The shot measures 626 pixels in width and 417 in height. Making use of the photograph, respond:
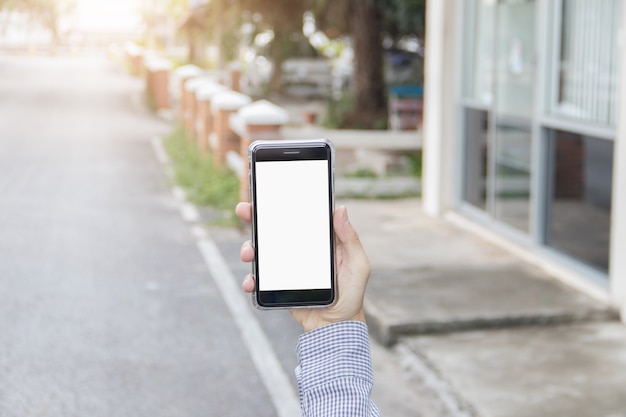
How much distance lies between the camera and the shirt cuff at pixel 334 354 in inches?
86.5

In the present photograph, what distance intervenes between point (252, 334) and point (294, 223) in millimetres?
5331

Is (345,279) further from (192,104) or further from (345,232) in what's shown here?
(192,104)

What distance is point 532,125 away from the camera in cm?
972

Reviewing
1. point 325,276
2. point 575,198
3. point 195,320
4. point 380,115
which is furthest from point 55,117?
point 325,276

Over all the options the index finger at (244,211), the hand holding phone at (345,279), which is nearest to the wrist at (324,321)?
the hand holding phone at (345,279)

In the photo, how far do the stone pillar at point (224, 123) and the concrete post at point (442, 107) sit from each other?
2.91 m

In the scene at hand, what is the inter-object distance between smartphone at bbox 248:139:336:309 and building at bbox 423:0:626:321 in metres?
5.77

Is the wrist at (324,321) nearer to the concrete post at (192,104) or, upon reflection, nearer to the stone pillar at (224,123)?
the stone pillar at (224,123)

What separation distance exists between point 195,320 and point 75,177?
7863 millimetres

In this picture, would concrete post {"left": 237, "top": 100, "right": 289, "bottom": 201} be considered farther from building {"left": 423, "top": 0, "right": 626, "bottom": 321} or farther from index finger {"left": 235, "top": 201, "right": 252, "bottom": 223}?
index finger {"left": 235, "top": 201, "right": 252, "bottom": 223}

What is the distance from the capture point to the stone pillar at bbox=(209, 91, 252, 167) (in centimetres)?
1391

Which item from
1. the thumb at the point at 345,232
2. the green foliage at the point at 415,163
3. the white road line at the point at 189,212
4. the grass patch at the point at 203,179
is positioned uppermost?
the thumb at the point at 345,232

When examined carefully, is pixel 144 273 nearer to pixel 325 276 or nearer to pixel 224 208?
pixel 224 208

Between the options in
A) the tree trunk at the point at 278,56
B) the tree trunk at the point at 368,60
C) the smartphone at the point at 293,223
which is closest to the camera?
the smartphone at the point at 293,223
